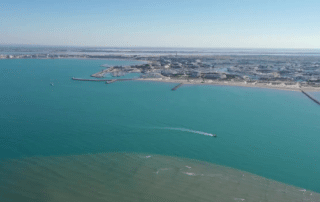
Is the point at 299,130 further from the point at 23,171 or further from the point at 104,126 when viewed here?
the point at 23,171

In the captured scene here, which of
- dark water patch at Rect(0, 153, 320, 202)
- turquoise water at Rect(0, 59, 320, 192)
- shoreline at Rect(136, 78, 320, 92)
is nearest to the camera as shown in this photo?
dark water patch at Rect(0, 153, 320, 202)

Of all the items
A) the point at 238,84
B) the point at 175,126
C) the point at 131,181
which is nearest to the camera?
the point at 131,181

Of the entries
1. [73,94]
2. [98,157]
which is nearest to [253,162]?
[98,157]

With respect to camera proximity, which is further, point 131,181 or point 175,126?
point 175,126

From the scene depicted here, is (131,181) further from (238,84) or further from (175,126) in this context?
(238,84)

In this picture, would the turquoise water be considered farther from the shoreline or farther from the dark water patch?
the shoreline

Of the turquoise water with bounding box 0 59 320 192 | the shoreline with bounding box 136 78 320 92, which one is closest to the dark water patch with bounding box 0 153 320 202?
the turquoise water with bounding box 0 59 320 192

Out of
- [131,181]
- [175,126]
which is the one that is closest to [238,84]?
[175,126]

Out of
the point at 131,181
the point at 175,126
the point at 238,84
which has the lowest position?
the point at 131,181

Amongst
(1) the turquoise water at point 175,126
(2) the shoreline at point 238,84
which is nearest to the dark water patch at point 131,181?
(1) the turquoise water at point 175,126
